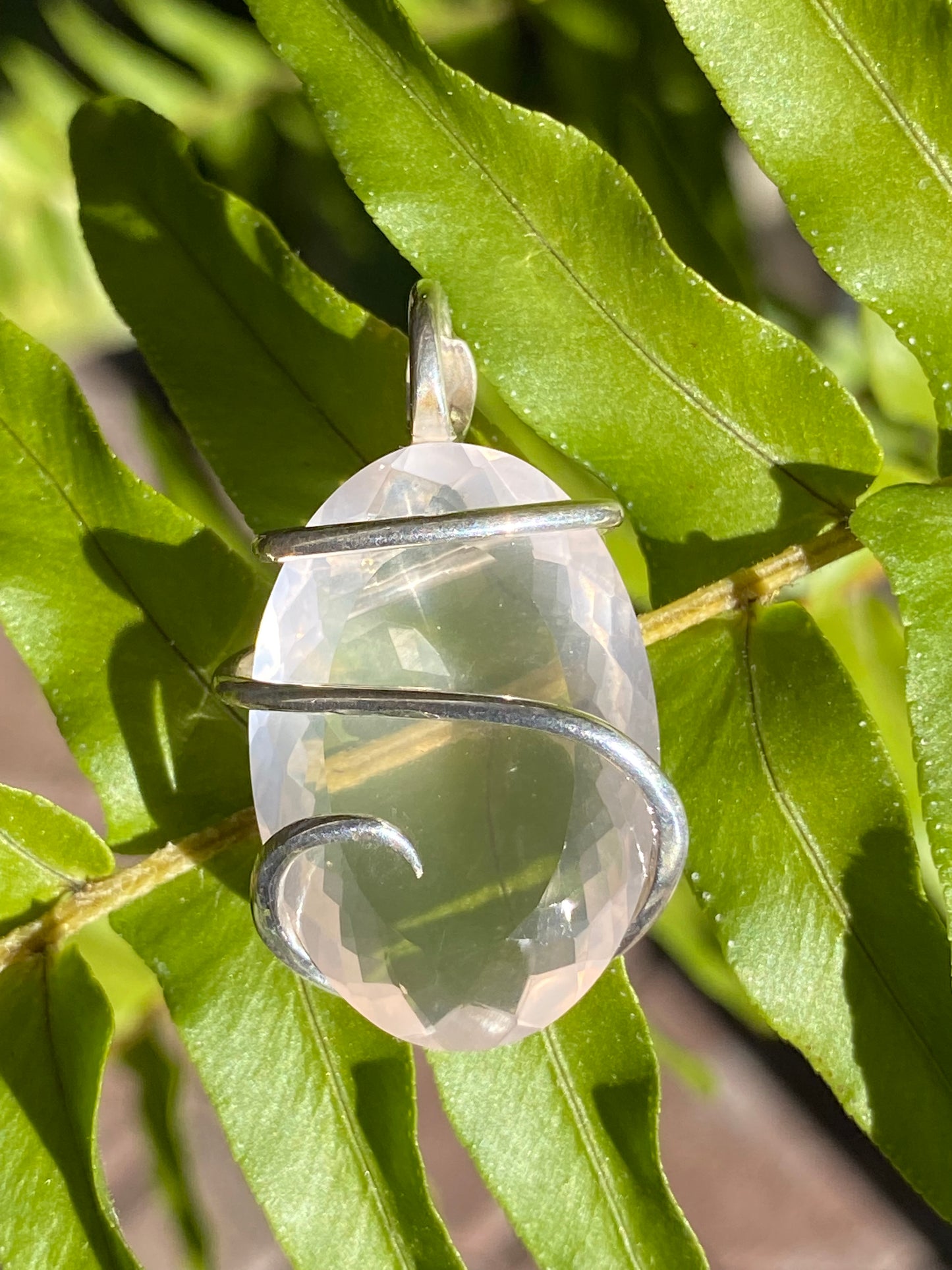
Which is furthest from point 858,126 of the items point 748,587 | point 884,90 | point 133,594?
point 133,594

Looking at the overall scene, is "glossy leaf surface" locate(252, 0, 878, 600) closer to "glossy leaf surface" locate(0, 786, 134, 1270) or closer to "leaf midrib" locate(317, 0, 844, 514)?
"leaf midrib" locate(317, 0, 844, 514)

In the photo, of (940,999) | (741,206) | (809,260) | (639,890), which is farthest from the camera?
(809,260)

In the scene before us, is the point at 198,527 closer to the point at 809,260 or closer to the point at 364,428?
the point at 364,428

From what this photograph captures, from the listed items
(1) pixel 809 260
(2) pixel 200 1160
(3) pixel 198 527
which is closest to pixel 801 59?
(3) pixel 198 527

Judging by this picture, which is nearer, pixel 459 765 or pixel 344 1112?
pixel 459 765

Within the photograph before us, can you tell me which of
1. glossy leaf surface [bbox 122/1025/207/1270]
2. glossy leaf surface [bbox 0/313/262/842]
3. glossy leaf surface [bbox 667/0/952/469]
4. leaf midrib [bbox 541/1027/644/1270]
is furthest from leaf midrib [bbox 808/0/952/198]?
glossy leaf surface [bbox 122/1025/207/1270]

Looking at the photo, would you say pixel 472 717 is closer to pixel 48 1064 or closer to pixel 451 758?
pixel 451 758
